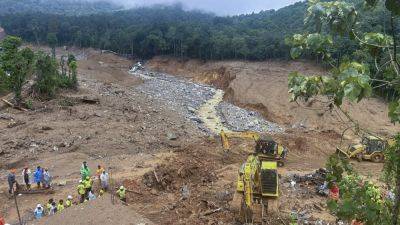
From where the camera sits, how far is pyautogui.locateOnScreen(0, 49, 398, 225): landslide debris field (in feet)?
58.2

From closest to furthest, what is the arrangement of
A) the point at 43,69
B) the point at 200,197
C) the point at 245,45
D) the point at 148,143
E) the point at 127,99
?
1. the point at 200,197
2. the point at 148,143
3. the point at 43,69
4. the point at 127,99
5. the point at 245,45

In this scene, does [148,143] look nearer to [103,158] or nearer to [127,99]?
[103,158]

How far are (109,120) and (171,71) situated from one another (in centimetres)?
3594

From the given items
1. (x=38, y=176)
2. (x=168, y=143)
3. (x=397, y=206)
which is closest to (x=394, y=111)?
(x=397, y=206)

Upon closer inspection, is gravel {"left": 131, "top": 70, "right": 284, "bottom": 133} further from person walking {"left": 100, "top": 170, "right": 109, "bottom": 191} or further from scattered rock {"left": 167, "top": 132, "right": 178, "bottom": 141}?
person walking {"left": 100, "top": 170, "right": 109, "bottom": 191}

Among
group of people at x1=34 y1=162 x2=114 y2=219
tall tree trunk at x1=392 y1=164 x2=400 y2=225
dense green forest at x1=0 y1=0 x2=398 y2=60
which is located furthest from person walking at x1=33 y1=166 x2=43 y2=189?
dense green forest at x1=0 y1=0 x2=398 y2=60

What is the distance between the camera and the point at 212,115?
38.0 metres

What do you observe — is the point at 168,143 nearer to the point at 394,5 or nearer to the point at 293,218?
the point at 293,218

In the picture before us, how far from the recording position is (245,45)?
2334 inches

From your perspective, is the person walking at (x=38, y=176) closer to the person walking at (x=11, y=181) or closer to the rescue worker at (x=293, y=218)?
the person walking at (x=11, y=181)

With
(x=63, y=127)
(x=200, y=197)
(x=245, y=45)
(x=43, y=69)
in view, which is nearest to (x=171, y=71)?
(x=245, y=45)

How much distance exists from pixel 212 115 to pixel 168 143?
11.5 meters

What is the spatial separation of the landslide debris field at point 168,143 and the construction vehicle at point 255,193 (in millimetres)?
529

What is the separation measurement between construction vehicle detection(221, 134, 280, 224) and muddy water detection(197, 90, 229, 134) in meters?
14.3
